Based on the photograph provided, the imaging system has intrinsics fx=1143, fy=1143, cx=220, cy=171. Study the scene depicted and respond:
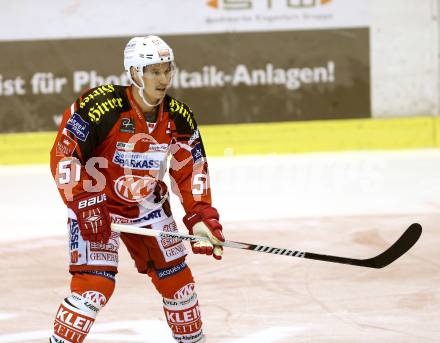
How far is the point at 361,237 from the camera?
7918mm

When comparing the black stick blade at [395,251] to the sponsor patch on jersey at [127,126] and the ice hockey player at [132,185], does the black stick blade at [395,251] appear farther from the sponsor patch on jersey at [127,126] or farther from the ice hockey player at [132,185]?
the sponsor patch on jersey at [127,126]

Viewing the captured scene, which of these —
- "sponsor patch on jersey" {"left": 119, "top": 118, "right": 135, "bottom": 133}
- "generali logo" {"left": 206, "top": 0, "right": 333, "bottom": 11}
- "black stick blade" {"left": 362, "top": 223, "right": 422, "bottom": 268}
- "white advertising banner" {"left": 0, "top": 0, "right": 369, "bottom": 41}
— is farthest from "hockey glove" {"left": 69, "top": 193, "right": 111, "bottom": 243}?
"generali logo" {"left": 206, "top": 0, "right": 333, "bottom": 11}

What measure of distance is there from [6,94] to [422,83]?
15.1 feet

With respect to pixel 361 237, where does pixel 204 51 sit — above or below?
above

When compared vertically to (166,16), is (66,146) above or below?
above

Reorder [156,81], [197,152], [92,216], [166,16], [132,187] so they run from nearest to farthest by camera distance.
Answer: [92,216] → [156,81] → [132,187] → [197,152] → [166,16]

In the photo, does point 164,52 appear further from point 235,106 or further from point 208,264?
point 235,106

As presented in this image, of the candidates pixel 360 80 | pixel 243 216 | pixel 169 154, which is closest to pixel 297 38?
pixel 360 80

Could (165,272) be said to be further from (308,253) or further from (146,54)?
(146,54)

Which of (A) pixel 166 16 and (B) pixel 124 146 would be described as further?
(A) pixel 166 16

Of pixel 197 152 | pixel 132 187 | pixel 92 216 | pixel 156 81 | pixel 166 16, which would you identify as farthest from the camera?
pixel 166 16

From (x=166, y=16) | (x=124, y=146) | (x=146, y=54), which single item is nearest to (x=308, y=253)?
(x=124, y=146)

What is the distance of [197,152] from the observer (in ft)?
15.7

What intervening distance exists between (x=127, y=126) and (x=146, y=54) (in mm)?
297
